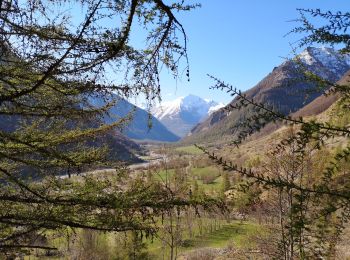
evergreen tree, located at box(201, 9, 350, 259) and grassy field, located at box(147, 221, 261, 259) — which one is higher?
evergreen tree, located at box(201, 9, 350, 259)

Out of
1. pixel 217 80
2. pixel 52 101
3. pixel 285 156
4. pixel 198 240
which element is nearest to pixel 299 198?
pixel 217 80

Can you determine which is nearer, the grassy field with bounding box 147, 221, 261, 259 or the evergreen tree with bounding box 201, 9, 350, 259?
the evergreen tree with bounding box 201, 9, 350, 259

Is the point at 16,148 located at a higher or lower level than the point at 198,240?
higher

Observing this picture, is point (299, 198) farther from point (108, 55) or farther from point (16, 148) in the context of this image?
point (16, 148)

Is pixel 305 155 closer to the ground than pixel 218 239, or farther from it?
farther from it

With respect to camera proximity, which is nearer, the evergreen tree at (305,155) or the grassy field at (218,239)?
the evergreen tree at (305,155)

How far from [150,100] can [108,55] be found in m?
0.50

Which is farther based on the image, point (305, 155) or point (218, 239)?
point (218, 239)

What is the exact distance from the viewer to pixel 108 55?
3285 mm

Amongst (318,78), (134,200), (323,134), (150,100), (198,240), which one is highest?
(318,78)

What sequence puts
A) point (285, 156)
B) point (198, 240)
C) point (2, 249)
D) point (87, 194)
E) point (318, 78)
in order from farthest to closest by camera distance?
1. point (198, 240)
2. point (285, 156)
3. point (87, 194)
4. point (2, 249)
5. point (318, 78)

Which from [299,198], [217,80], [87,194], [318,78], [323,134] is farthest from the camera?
[87,194]

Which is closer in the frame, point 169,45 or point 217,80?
point 169,45

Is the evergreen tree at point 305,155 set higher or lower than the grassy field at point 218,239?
higher
